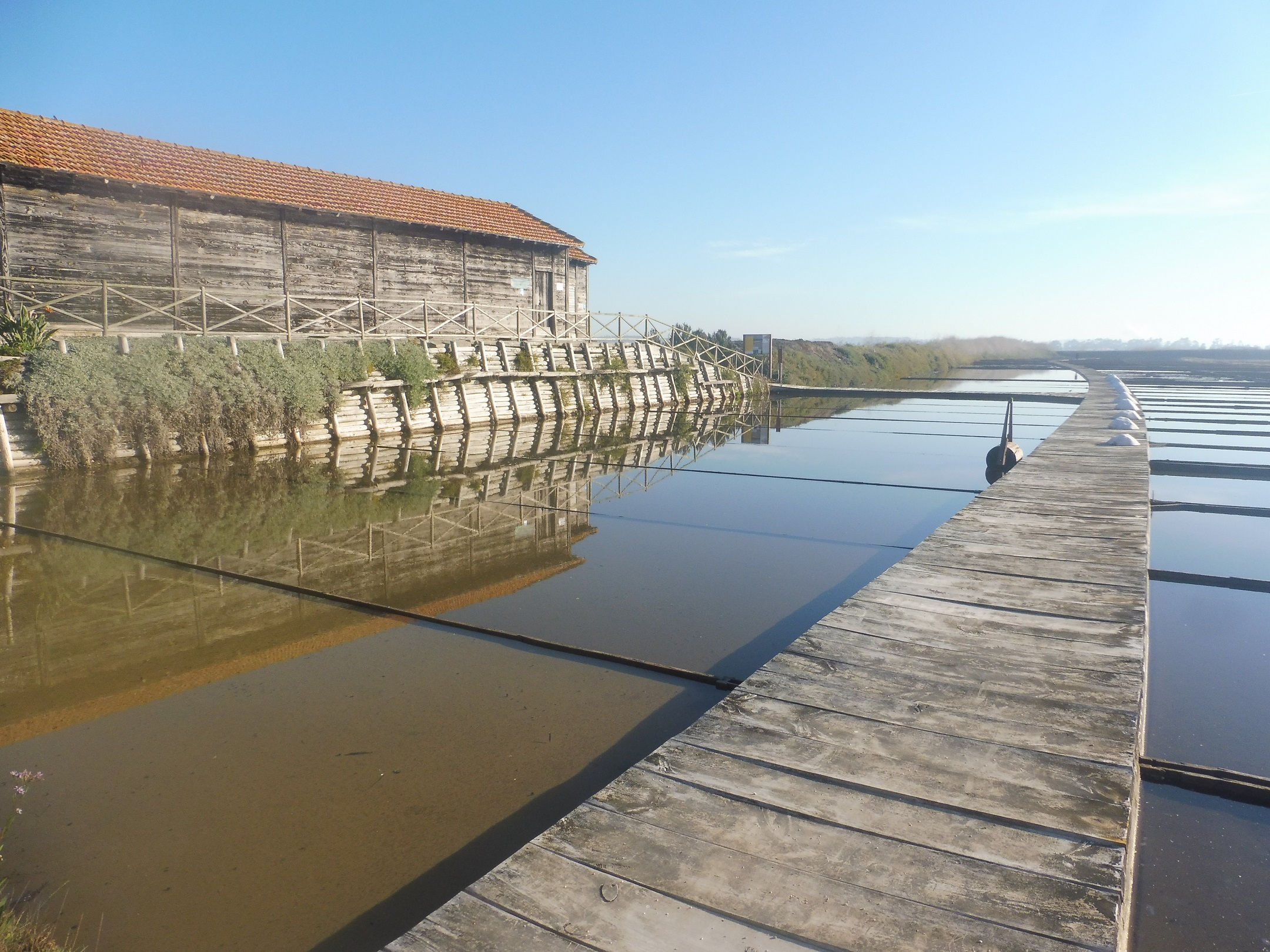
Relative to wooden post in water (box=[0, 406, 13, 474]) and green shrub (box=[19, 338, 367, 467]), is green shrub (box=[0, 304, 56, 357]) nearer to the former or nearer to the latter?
green shrub (box=[19, 338, 367, 467])

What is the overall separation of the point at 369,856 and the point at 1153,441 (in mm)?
17055

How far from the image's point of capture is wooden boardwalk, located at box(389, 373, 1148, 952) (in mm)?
2049

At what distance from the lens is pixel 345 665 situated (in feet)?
17.6

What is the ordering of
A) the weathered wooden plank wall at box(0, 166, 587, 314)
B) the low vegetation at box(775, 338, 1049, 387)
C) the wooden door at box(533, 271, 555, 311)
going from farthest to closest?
the low vegetation at box(775, 338, 1049, 387) → the wooden door at box(533, 271, 555, 311) → the weathered wooden plank wall at box(0, 166, 587, 314)

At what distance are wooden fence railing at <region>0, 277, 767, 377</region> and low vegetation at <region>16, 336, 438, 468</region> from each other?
945mm

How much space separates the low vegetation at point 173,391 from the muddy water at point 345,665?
962mm

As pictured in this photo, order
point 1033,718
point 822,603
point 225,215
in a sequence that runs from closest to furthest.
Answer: point 1033,718 < point 822,603 < point 225,215

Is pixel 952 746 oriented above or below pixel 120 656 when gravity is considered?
above

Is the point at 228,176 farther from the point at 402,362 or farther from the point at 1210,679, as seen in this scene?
the point at 1210,679

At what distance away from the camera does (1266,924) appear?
2.91 m

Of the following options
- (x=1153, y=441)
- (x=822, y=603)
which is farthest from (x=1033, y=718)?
(x=1153, y=441)

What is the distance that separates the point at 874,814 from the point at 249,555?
7.03 m

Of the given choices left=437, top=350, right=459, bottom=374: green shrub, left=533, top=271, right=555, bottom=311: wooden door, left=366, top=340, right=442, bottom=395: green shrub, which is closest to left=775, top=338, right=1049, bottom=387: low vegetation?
left=533, top=271, right=555, bottom=311: wooden door

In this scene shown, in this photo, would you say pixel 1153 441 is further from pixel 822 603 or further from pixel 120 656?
pixel 120 656
